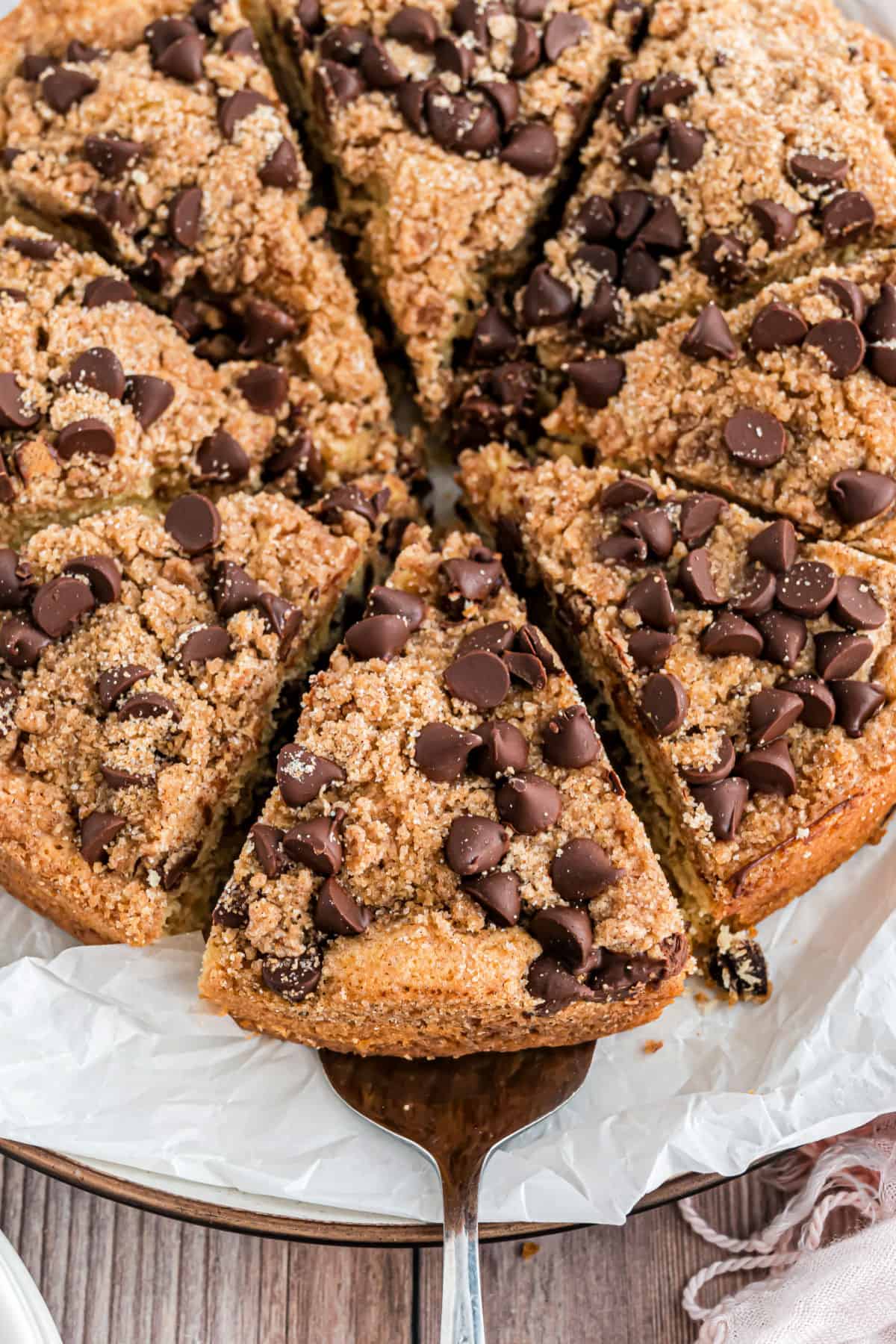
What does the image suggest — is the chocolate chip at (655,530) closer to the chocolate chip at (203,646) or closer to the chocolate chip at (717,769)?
the chocolate chip at (717,769)

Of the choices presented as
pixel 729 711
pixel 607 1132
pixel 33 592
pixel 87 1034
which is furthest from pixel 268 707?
pixel 607 1132

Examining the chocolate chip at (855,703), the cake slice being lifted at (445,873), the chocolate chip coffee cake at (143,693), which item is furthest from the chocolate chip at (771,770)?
the chocolate chip coffee cake at (143,693)

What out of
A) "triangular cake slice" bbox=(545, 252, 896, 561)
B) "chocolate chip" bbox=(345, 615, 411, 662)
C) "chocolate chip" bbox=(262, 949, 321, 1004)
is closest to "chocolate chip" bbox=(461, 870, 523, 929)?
"chocolate chip" bbox=(262, 949, 321, 1004)

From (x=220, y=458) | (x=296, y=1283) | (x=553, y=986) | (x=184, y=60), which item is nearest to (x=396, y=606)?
(x=220, y=458)

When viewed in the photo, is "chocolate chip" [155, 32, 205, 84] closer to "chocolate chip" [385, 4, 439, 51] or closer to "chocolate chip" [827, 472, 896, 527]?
"chocolate chip" [385, 4, 439, 51]

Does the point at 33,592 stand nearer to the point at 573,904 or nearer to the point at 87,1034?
the point at 87,1034

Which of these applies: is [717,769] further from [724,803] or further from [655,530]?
[655,530]
